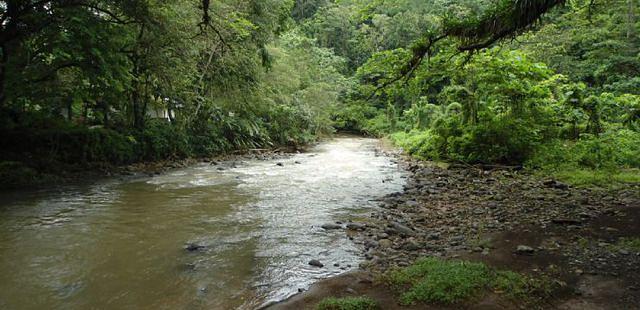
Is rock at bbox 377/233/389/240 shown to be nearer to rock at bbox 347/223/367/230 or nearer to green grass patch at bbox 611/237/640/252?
rock at bbox 347/223/367/230

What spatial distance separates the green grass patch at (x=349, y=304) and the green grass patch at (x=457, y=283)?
1.09 feet

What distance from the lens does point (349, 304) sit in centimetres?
386

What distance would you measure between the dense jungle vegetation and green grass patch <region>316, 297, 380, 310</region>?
15.1 feet

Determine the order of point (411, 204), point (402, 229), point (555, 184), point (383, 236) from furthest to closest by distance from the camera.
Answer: point (555, 184), point (411, 204), point (402, 229), point (383, 236)

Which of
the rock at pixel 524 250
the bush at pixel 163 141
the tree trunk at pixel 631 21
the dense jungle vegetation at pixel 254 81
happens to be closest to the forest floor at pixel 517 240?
the rock at pixel 524 250

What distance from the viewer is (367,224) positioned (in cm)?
714

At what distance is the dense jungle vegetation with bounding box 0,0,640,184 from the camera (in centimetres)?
934

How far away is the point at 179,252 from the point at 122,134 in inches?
383

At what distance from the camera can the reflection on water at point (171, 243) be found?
177 inches

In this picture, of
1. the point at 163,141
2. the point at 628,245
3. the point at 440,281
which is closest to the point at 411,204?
the point at 628,245

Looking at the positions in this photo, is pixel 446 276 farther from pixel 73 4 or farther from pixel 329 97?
pixel 329 97

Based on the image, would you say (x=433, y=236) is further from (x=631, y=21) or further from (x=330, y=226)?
(x=631, y=21)

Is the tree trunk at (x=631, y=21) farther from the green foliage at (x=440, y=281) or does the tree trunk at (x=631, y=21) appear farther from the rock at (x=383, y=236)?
the green foliage at (x=440, y=281)

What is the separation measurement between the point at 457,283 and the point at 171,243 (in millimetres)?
4171
